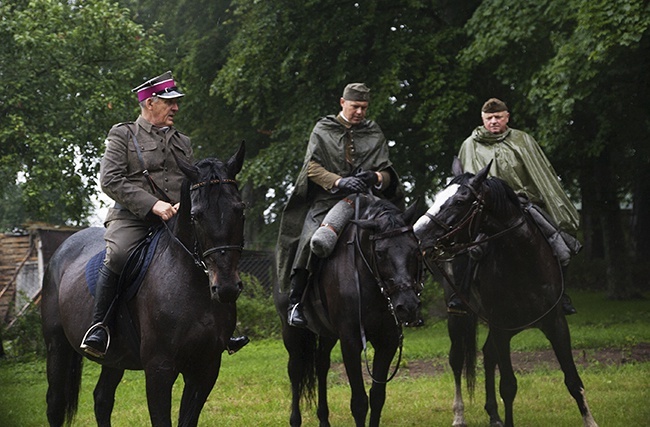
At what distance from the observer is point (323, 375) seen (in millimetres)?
9914


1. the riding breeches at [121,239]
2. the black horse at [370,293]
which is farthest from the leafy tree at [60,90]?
the riding breeches at [121,239]

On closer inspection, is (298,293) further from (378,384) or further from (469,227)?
(469,227)

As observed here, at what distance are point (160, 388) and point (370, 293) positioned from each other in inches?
93.1

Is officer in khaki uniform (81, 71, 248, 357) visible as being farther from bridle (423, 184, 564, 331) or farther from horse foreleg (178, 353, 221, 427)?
bridle (423, 184, 564, 331)

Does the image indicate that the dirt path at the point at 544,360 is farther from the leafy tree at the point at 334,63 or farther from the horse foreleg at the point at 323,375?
the leafy tree at the point at 334,63

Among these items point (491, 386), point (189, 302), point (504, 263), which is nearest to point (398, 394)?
point (491, 386)

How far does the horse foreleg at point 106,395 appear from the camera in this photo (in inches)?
326

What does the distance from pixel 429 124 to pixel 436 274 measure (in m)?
12.1

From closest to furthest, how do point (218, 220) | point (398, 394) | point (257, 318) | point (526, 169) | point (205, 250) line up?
point (218, 220), point (205, 250), point (526, 169), point (398, 394), point (257, 318)

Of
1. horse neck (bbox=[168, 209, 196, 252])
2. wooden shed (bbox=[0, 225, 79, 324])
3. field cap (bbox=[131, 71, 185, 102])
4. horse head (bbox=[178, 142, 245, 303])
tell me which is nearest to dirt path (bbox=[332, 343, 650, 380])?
field cap (bbox=[131, 71, 185, 102])

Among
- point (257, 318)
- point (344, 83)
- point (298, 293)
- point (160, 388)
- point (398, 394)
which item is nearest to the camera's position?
point (160, 388)

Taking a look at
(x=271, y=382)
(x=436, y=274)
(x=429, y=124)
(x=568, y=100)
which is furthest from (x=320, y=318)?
(x=429, y=124)

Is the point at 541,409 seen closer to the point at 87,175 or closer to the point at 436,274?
the point at 436,274

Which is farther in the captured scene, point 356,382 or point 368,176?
point 368,176
